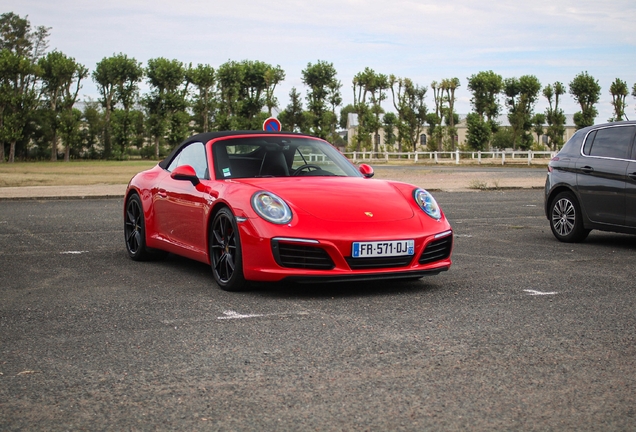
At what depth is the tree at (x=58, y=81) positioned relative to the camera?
7944 cm

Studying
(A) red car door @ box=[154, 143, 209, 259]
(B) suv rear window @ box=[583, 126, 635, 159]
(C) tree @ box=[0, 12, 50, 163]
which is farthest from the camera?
(C) tree @ box=[0, 12, 50, 163]

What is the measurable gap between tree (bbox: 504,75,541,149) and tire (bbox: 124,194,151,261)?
266ft

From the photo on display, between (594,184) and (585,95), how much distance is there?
81213 millimetres

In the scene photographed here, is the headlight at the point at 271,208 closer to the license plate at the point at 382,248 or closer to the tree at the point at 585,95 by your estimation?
the license plate at the point at 382,248

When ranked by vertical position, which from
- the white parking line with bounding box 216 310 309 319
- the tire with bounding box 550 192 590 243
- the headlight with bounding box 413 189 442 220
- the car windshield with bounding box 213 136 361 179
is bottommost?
the white parking line with bounding box 216 310 309 319

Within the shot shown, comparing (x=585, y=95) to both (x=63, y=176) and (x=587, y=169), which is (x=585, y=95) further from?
(x=587, y=169)

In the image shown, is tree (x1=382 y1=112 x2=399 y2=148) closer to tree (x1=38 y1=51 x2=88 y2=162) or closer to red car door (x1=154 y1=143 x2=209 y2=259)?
tree (x1=38 y1=51 x2=88 y2=162)

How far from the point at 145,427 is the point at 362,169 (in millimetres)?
5223

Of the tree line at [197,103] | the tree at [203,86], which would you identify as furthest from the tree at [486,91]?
the tree at [203,86]

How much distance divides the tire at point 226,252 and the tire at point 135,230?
1.75 m

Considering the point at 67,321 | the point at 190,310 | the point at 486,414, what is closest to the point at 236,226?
the point at 190,310

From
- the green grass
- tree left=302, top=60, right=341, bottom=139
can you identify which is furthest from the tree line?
the green grass

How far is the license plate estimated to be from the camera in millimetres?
6758

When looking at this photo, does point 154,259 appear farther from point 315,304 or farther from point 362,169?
point 315,304
